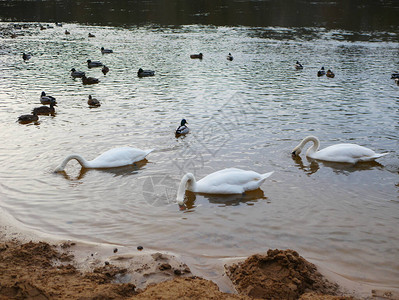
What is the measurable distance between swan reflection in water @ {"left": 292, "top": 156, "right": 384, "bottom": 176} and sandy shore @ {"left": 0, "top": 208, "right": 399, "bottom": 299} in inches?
222

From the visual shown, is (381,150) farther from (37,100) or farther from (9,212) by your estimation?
(37,100)

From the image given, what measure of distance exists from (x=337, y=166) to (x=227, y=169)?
375 centimetres

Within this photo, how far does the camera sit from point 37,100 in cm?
2077

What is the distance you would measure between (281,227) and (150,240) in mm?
2719

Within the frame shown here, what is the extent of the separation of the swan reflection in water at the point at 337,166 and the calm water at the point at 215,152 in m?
0.05

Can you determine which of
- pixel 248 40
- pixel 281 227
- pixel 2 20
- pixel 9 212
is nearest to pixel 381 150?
pixel 281 227

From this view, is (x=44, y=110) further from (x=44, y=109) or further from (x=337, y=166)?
(x=337, y=166)

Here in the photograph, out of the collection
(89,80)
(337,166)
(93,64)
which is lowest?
(337,166)

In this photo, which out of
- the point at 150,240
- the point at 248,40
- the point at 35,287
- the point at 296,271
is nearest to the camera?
the point at 35,287

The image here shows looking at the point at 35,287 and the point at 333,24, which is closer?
the point at 35,287

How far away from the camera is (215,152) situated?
46.3ft

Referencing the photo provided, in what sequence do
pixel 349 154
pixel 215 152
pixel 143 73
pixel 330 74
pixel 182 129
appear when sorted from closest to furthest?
pixel 349 154, pixel 215 152, pixel 182 129, pixel 330 74, pixel 143 73

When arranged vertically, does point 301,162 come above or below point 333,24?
below

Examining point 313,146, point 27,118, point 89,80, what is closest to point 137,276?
point 313,146
